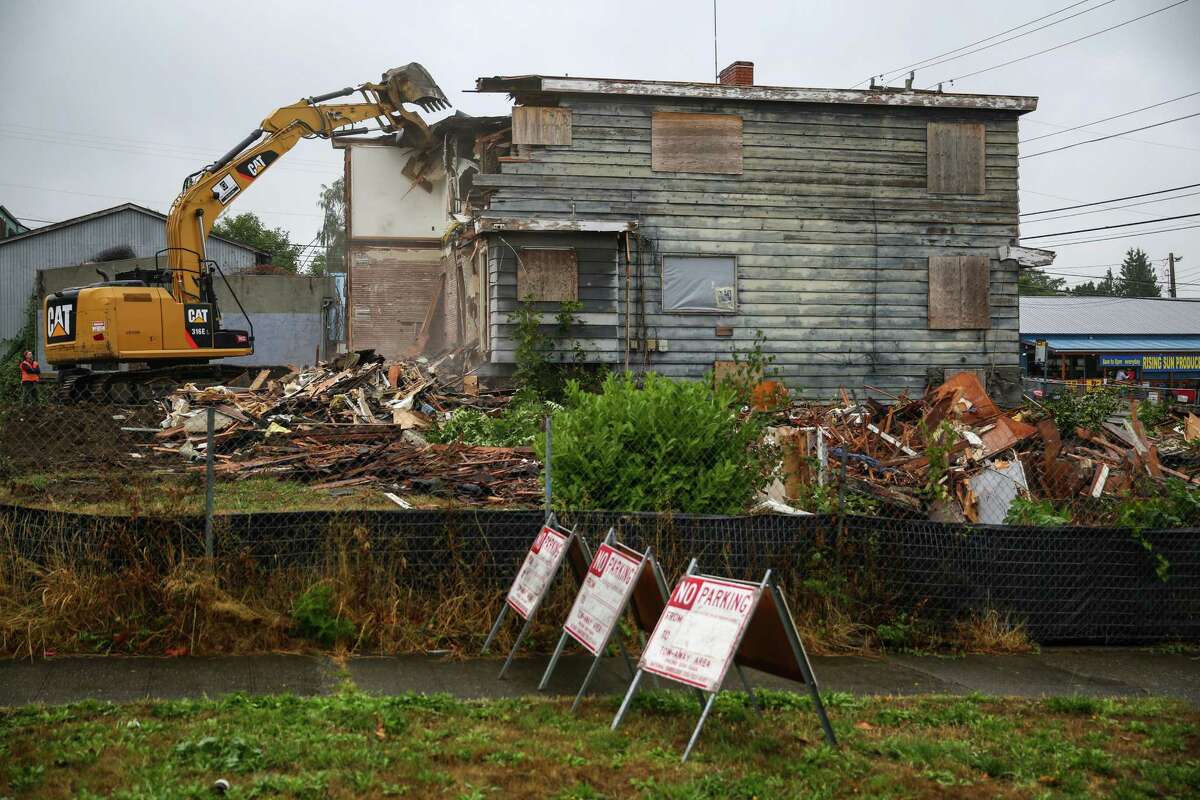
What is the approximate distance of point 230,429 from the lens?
15.7 metres

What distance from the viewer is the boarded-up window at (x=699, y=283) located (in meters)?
21.1

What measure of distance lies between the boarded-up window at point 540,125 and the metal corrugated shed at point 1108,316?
32.2 m

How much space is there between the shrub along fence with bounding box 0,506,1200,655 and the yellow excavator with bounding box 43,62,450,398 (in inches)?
527

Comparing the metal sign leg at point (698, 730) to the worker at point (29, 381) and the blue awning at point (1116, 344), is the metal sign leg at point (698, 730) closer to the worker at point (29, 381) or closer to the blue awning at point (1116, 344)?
the worker at point (29, 381)

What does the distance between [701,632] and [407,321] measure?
83.2 ft

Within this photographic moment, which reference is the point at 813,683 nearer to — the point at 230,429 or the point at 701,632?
the point at 701,632

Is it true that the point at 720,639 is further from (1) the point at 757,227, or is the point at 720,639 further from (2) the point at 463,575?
(1) the point at 757,227

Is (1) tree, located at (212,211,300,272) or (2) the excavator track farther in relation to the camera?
(1) tree, located at (212,211,300,272)

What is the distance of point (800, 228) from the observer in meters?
21.7

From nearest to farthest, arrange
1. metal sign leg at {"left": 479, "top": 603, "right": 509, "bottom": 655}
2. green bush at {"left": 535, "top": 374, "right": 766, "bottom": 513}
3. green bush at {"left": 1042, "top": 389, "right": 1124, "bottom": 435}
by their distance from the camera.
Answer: metal sign leg at {"left": 479, "top": 603, "right": 509, "bottom": 655} < green bush at {"left": 535, "top": 374, "right": 766, "bottom": 513} < green bush at {"left": 1042, "top": 389, "right": 1124, "bottom": 435}

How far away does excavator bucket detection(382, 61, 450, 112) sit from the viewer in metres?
25.6

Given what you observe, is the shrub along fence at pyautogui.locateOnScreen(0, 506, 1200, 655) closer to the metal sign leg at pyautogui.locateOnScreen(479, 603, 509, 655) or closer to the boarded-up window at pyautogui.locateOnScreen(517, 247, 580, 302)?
the metal sign leg at pyautogui.locateOnScreen(479, 603, 509, 655)

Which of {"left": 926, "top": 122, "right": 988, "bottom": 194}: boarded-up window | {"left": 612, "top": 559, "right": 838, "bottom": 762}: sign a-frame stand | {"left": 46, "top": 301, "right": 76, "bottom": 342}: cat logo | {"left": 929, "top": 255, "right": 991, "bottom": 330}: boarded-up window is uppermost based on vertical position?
{"left": 926, "top": 122, "right": 988, "bottom": 194}: boarded-up window

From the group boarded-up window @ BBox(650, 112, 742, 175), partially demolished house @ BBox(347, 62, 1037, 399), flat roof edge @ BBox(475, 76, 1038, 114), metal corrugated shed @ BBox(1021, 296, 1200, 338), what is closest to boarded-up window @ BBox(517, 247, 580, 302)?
partially demolished house @ BBox(347, 62, 1037, 399)
